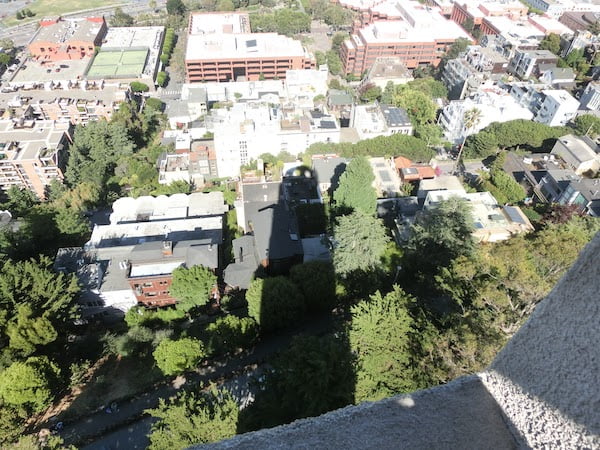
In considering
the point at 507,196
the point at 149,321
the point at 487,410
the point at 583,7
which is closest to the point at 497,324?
the point at 487,410

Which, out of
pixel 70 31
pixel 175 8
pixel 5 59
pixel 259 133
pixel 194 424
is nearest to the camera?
pixel 194 424

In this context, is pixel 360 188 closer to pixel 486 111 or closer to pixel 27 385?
pixel 27 385

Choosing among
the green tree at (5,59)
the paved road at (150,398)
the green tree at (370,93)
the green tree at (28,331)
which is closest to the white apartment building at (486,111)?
the green tree at (370,93)

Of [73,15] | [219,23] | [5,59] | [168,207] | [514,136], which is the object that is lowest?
[73,15]

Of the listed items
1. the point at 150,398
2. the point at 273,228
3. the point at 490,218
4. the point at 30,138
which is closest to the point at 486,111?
the point at 490,218

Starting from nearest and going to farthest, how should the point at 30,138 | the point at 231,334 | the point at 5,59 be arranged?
the point at 231,334 < the point at 30,138 < the point at 5,59

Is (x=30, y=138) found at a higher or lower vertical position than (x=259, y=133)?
lower
